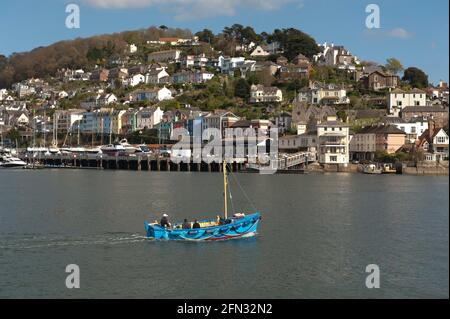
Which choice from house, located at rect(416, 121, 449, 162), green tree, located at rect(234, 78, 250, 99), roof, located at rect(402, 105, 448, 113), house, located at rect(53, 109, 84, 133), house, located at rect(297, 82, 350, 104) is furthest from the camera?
house, located at rect(53, 109, 84, 133)

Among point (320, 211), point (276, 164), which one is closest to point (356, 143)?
point (276, 164)

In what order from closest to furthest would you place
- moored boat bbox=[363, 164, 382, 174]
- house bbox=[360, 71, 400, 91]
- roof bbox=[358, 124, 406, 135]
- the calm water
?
the calm water → moored boat bbox=[363, 164, 382, 174] → roof bbox=[358, 124, 406, 135] → house bbox=[360, 71, 400, 91]

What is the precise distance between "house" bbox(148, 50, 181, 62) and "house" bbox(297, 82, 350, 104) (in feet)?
190

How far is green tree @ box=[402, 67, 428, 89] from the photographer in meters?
130

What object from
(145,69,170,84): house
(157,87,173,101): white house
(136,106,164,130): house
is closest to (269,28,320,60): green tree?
(145,69,170,84): house

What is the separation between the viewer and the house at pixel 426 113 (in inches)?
3914

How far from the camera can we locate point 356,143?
94.6 m

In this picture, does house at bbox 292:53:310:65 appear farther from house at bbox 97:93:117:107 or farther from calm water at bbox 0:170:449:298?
calm water at bbox 0:170:449:298

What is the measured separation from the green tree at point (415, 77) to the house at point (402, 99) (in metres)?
19.8

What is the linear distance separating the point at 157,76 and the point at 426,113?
71503mm

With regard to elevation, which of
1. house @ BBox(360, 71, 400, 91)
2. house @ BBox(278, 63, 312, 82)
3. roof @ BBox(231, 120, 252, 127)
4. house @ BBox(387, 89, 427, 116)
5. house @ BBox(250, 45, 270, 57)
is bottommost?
roof @ BBox(231, 120, 252, 127)

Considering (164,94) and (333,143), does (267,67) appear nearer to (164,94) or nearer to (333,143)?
(164,94)

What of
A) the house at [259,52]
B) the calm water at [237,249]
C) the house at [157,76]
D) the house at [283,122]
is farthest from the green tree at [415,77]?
the calm water at [237,249]
